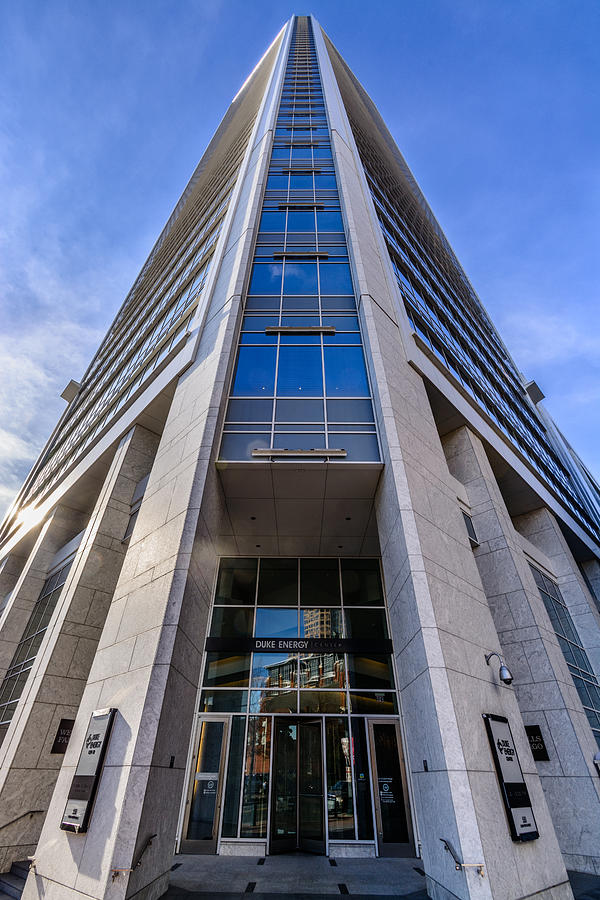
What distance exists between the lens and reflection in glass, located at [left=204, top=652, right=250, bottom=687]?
12.2 metres

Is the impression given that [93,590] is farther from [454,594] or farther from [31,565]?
[454,594]

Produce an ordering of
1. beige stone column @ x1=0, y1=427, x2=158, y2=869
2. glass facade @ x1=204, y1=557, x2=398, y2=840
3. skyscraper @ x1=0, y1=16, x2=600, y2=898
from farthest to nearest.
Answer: glass facade @ x1=204, y1=557, x2=398, y2=840
beige stone column @ x1=0, y1=427, x2=158, y2=869
skyscraper @ x1=0, y1=16, x2=600, y2=898

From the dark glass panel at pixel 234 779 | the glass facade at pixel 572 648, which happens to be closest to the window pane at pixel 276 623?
the dark glass panel at pixel 234 779

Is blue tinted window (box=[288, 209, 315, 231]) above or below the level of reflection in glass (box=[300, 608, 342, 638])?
above

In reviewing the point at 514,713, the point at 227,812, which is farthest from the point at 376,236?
the point at 227,812

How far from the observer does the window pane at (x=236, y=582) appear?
13.8 meters

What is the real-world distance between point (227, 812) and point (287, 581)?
603 centimetres

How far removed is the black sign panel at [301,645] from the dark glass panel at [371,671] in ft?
0.72

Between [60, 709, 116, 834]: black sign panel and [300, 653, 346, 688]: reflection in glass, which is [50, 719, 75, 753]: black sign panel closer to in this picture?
[60, 709, 116, 834]: black sign panel

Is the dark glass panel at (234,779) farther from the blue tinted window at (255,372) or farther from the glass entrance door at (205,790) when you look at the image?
the blue tinted window at (255,372)

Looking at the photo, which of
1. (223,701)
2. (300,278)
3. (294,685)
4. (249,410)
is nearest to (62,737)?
(223,701)

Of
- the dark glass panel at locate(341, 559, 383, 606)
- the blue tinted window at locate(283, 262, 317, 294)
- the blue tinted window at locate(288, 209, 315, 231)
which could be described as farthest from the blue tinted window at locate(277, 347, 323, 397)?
the blue tinted window at locate(288, 209, 315, 231)

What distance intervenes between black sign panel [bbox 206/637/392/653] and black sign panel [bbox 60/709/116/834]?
5488 millimetres

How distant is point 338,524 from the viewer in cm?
1298
